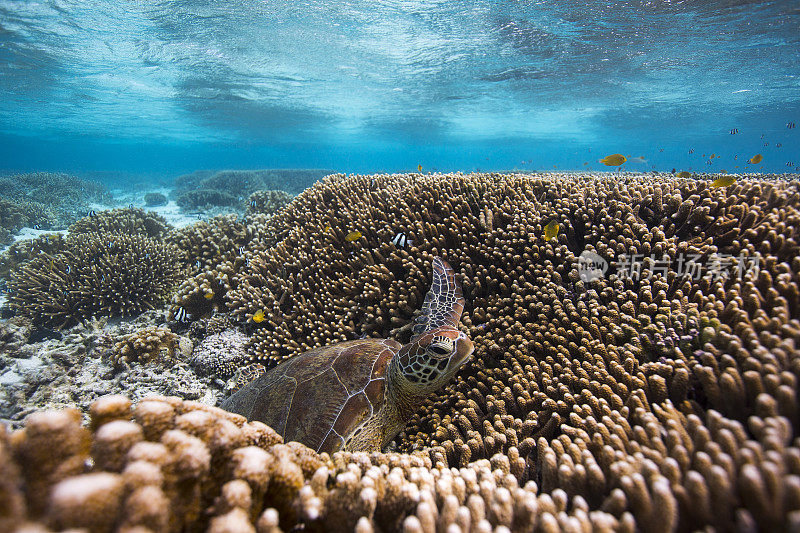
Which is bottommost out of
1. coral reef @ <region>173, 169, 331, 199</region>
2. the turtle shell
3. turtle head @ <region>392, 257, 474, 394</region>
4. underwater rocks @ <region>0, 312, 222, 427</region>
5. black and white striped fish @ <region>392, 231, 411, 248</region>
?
underwater rocks @ <region>0, 312, 222, 427</region>

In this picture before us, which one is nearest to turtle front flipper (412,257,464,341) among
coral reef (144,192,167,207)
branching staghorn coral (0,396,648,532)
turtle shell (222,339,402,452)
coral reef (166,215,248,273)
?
turtle shell (222,339,402,452)

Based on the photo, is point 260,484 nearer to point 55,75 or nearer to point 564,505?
point 564,505

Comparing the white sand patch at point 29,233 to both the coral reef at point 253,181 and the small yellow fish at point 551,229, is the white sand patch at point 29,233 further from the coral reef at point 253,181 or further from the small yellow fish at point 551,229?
the small yellow fish at point 551,229

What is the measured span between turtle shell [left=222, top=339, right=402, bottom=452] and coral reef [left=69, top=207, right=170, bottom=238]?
28.6 ft

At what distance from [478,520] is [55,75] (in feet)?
107

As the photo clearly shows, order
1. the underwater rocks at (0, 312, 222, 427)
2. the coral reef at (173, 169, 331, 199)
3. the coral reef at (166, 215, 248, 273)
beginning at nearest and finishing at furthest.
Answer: the underwater rocks at (0, 312, 222, 427), the coral reef at (166, 215, 248, 273), the coral reef at (173, 169, 331, 199)

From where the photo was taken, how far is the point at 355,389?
118 inches

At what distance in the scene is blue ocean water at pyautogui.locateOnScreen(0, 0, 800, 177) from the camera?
14.4 metres

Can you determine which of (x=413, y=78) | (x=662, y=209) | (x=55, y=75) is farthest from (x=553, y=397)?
(x=55, y=75)

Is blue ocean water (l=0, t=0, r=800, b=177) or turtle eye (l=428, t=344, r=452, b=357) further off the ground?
blue ocean water (l=0, t=0, r=800, b=177)

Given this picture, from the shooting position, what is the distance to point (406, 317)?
417 cm

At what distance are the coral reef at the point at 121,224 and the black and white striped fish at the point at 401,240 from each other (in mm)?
8572

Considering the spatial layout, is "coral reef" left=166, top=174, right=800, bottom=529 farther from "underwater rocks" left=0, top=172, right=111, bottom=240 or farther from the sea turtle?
"underwater rocks" left=0, top=172, right=111, bottom=240

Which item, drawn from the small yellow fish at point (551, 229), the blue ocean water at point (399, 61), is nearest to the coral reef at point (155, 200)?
the blue ocean water at point (399, 61)
